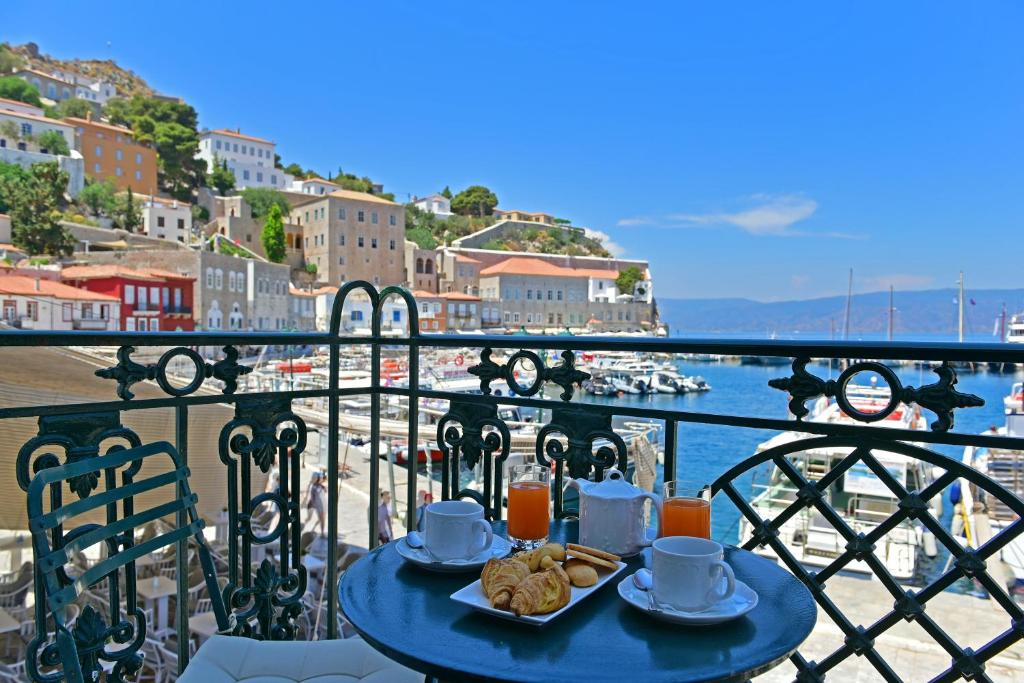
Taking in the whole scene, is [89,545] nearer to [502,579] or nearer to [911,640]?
[502,579]

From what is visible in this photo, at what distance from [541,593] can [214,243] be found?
52051 millimetres

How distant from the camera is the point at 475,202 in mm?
80438

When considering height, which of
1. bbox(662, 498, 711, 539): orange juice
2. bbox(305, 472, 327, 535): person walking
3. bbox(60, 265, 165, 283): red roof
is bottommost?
bbox(305, 472, 327, 535): person walking

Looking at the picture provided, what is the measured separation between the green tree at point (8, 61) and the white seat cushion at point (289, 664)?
3132 inches

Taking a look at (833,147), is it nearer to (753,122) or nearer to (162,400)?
Answer: (753,122)

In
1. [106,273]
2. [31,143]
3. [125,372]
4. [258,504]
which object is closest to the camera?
[125,372]

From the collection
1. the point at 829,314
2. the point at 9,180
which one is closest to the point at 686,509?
the point at 9,180

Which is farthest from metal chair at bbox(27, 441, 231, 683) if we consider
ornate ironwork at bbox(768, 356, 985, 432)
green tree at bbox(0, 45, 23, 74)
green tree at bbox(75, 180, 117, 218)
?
green tree at bbox(0, 45, 23, 74)

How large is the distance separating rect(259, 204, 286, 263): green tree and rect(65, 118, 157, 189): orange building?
10.9 m

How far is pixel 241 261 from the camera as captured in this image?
40.6m

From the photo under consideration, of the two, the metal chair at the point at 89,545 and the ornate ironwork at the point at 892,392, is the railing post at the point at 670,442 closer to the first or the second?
the ornate ironwork at the point at 892,392

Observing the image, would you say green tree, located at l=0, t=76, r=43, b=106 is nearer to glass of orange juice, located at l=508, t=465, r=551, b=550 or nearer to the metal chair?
the metal chair

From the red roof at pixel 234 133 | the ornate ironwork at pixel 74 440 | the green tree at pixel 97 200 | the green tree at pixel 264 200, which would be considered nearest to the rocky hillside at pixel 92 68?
the red roof at pixel 234 133

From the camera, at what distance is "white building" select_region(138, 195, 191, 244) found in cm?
4697
